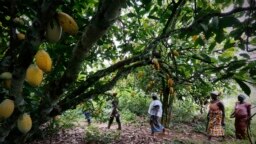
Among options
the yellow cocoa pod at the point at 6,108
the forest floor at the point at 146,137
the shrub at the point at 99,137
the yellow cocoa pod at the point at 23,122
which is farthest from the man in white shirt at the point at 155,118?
the yellow cocoa pod at the point at 6,108

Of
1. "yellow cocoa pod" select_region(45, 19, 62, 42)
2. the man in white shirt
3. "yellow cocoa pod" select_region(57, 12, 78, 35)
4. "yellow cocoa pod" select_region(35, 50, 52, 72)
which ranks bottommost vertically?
"yellow cocoa pod" select_region(35, 50, 52, 72)

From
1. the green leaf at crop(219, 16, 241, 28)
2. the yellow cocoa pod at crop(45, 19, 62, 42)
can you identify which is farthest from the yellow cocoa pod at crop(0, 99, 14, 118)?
the green leaf at crop(219, 16, 241, 28)

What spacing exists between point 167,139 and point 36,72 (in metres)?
7.47

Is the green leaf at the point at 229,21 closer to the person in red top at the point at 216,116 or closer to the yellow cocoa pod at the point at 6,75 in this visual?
the yellow cocoa pod at the point at 6,75

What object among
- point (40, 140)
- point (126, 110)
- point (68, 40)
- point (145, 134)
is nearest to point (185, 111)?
point (126, 110)

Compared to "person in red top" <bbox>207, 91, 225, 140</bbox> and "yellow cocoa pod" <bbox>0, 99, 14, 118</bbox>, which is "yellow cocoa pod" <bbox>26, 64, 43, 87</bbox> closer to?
"yellow cocoa pod" <bbox>0, 99, 14, 118</bbox>

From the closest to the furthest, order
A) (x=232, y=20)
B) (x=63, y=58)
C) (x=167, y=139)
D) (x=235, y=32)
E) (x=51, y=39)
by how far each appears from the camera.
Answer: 1. (x=51, y=39)
2. (x=232, y=20)
3. (x=235, y=32)
4. (x=63, y=58)
5. (x=167, y=139)

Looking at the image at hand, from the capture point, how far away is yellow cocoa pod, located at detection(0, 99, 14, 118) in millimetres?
1460

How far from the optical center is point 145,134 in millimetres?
9500

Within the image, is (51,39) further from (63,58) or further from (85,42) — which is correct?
(63,58)

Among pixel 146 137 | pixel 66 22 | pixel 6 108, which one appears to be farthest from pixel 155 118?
pixel 66 22

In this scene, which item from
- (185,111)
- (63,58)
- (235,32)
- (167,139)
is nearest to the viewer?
(235,32)

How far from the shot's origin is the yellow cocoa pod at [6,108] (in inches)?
57.5

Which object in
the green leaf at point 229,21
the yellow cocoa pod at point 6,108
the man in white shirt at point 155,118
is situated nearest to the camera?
the yellow cocoa pod at point 6,108
